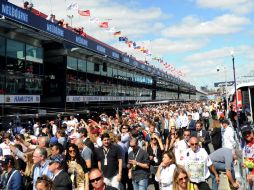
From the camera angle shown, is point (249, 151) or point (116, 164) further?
point (116, 164)

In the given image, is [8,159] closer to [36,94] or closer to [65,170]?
[65,170]

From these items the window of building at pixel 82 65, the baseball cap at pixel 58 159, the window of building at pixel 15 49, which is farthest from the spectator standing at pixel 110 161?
the window of building at pixel 82 65

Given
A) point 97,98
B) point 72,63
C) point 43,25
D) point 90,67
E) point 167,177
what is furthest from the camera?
point 97,98

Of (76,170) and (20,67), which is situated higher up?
(20,67)

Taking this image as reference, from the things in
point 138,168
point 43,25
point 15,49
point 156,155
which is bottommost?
point 138,168

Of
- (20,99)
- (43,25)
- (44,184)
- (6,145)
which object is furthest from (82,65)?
(44,184)

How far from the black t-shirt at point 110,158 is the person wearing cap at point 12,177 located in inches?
62.3

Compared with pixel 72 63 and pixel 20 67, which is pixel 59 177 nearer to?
pixel 20 67

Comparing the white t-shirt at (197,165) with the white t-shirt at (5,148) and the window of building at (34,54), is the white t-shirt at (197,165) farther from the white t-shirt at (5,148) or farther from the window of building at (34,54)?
the window of building at (34,54)

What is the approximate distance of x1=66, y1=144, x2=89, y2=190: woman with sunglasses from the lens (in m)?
6.54

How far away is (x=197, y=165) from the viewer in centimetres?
648

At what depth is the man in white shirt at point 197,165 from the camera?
633 cm

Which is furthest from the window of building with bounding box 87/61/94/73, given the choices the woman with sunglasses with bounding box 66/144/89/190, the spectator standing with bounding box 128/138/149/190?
the woman with sunglasses with bounding box 66/144/89/190

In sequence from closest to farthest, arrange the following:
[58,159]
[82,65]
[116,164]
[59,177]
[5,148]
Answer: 1. [59,177]
2. [58,159]
3. [116,164]
4. [5,148]
5. [82,65]
